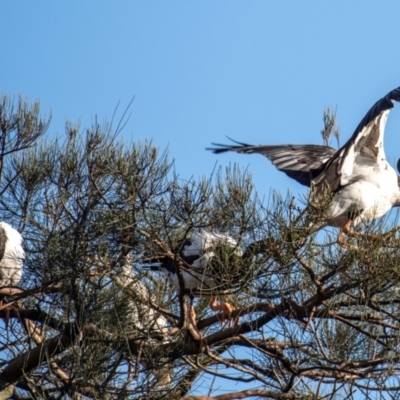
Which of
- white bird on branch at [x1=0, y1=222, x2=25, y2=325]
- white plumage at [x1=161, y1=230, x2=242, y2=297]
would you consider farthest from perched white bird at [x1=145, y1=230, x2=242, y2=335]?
white bird on branch at [x1=0, y1=222, x2=25, y2=325]

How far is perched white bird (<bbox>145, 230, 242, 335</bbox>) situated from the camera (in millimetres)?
3559

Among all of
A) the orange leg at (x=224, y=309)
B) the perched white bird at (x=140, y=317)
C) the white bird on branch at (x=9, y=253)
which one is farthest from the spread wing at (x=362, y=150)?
the white bird on branch at (x=9, y=253)

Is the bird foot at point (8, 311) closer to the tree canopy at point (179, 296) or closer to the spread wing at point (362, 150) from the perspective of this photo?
the tree canopy at point (179, 296)

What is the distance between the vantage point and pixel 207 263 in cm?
368

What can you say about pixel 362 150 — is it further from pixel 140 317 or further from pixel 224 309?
pixel 140 317

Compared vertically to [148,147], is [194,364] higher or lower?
lower

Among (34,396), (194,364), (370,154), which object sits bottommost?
(34,396)

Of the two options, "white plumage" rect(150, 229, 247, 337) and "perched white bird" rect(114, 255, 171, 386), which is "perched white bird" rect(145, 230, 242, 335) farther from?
"perched white bird" rect(114, 255, 171, 386)

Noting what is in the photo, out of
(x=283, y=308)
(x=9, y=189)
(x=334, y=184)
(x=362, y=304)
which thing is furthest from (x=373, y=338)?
(x=9, y=189)

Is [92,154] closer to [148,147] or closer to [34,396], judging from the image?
[148,147]

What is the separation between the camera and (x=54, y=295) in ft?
13.1

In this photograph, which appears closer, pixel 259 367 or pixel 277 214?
pixel 277 214

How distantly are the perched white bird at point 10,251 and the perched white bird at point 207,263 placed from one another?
81 cm

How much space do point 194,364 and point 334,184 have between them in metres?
1.25
